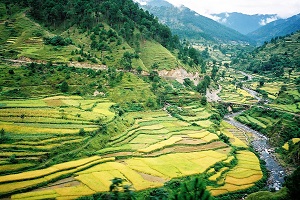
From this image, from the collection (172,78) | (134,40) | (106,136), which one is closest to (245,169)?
(106,136)

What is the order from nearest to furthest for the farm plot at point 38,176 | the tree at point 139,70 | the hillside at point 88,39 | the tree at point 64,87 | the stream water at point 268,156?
the farm plot at point 38,176
the stream water at point 268,156
the tree at point 64,87
the hillside at point 88,39
the tree at point 139,70

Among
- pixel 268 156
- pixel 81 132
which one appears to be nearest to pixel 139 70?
pixel 81 132

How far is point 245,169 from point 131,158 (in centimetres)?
1820

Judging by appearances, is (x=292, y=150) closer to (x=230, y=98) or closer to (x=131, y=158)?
(x=131, y=158)

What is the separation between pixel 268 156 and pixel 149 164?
2626cm

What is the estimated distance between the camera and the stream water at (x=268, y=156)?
42816mm

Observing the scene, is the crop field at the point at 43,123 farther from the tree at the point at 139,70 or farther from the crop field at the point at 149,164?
the tree at the point at 139,70

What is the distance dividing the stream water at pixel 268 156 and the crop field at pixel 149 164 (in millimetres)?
2659

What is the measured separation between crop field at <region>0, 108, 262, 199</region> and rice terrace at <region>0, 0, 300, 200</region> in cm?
18

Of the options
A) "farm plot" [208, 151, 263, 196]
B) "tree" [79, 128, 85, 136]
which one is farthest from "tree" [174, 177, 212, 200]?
"tree" [79, 128, 85, 136]

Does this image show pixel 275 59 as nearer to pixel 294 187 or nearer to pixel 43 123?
pixel 294 187

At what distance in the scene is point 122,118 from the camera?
53781 millimetres

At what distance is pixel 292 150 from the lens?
51938 mm

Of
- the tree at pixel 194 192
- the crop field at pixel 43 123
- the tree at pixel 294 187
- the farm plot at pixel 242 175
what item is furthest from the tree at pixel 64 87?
the tree at pixel 294 187
